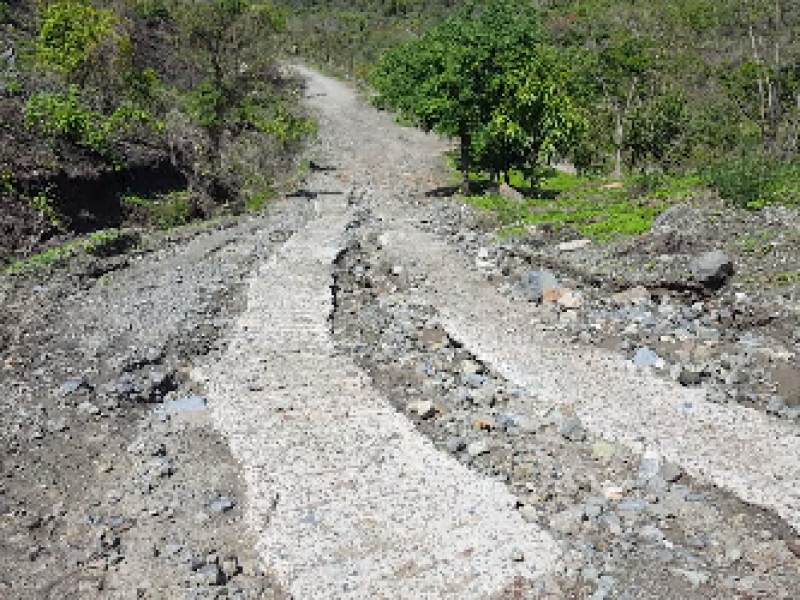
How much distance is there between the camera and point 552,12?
64062 millimetres

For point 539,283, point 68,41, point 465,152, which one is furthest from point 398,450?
point 68,41

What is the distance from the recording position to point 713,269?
15.7m

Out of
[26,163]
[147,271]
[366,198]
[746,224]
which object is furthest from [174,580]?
[366,198]

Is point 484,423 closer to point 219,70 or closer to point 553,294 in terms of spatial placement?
point 553,294

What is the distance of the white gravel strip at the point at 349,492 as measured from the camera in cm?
883

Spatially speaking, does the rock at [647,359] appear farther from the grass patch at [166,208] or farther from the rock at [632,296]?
the grass patch at [166,208]

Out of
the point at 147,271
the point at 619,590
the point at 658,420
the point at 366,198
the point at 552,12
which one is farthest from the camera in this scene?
the point at 552,12

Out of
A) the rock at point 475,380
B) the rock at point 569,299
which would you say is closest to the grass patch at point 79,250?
the rock at point 475,380

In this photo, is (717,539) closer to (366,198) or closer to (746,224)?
(746,224)

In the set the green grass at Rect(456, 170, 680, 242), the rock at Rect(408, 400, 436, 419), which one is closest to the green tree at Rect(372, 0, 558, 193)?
the green grass at Rect(456, 170, 680, 242)

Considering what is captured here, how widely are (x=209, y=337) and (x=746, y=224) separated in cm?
1242

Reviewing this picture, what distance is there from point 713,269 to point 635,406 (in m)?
5.08

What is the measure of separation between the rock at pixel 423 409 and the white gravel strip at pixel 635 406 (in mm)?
1677

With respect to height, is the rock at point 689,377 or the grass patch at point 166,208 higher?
the rock at point 689,377
